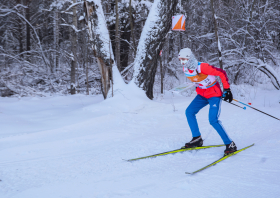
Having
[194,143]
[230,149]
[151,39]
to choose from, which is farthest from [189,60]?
[151,39]

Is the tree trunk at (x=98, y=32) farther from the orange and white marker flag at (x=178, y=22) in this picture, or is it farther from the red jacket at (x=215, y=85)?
the red jacket at (x=215, y=85)

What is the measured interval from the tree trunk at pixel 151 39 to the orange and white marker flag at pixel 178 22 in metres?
0.18

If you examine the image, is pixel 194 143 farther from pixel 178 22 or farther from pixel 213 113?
pixel 178 22

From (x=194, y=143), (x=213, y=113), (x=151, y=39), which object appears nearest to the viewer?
(x=213, y=113)

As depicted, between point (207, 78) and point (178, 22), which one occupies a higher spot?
point (178, 22)

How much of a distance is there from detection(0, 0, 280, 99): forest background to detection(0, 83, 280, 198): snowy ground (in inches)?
64.8

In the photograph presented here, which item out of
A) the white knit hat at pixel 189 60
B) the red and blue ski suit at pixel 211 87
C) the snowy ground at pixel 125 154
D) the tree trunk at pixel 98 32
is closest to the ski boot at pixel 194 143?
the snowy ground at pixel 125 154

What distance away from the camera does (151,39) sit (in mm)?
6211

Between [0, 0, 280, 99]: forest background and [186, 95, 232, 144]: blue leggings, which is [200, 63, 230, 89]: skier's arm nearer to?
[186, 95, 232, 144]: blue leggings

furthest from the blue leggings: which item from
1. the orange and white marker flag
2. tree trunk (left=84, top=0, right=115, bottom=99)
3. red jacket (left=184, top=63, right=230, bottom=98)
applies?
tree trunk (left=84, top=0, right=115, bottom=99)

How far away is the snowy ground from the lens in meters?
2.29

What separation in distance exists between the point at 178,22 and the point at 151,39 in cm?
84

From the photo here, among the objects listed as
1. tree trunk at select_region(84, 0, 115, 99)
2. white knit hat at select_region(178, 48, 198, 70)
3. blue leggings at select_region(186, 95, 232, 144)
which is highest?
tree trunk at select_region(84, 0, 115, 99)

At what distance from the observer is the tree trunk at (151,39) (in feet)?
20.2
